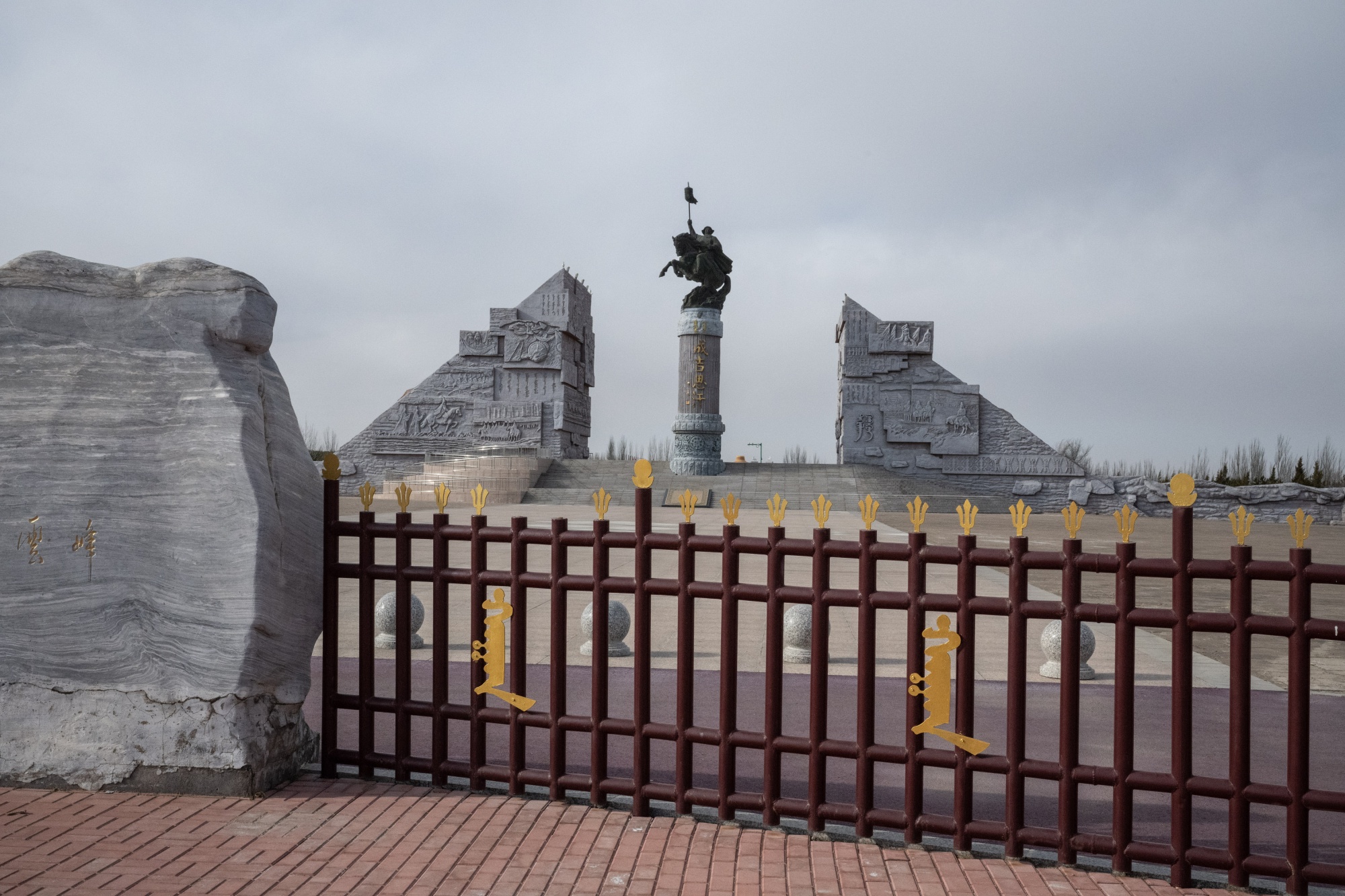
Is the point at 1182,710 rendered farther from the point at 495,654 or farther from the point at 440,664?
the point at 440,664

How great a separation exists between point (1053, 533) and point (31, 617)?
54.2ft

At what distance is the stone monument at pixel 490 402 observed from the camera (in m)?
29.6

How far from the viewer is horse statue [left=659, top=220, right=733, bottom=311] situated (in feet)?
82.6

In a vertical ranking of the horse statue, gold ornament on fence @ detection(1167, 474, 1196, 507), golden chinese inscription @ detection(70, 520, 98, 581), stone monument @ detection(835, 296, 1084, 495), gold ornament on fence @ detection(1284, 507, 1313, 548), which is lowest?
golden chinese inscription @ detection(70, 520, 98, 581)

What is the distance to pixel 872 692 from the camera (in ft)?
11.0

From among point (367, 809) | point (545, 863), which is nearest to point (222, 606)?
point (367, 809)

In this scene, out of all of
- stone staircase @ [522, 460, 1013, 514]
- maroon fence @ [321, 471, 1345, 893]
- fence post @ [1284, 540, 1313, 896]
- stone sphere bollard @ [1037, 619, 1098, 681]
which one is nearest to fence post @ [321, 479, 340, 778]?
maroon fence @ [321, 471, 1345, 893]

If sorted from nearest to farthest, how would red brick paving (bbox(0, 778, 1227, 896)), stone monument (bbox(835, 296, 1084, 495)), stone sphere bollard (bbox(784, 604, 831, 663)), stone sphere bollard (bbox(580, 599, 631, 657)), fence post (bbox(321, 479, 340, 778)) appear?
1. red brick paving (bbox(0, 778, 1227, 896))
2. fence post (bbox(321, 479, 340, 778))
3. stone sphere bollard (bbox(580, 599, 631, 657))
4. stone sphere bollard (bbox(784, 604, 831, 663))
5. stone monument (bbox(835, 296, 1084, 495))

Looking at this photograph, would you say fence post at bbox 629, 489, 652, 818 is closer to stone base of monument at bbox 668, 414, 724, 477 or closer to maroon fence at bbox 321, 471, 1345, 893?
maroon fence at bbox 321, 471, 1345, 893

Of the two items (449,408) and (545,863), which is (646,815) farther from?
(449,408)

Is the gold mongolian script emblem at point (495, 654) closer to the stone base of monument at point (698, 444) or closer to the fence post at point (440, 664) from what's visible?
the fence post at point (440, 664)

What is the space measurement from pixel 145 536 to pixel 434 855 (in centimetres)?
169

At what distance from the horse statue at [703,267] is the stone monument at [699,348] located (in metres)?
0.02

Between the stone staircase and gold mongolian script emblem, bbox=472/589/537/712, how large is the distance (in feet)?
63.9
